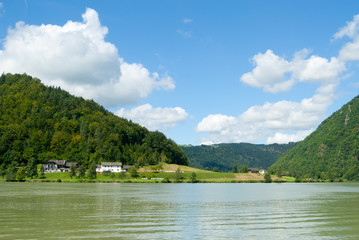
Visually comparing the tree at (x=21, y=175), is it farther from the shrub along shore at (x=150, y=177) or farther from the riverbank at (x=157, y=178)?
the riverbank at (x=157, y=178)

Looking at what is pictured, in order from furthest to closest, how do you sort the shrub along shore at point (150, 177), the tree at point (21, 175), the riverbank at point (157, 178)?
the riverbank at point (157, 178) → the shrub along shore at point (150, 177) → the tree at point (21, 175)

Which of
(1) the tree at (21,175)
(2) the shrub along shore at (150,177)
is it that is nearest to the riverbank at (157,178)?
(2) the shrub along shore at (150,177)

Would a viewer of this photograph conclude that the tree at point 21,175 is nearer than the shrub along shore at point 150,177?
Yes

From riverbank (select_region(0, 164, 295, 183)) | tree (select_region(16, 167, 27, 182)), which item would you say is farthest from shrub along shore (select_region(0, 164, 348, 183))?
tree (select_region(16, 167, 27, 182))

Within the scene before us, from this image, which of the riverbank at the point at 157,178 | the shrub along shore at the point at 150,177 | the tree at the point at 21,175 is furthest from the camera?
the riverbank at the point at 157,178

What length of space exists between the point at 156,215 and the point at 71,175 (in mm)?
129804

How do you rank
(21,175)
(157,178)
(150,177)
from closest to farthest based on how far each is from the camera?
(21,175)
(150,177)
(157,178)

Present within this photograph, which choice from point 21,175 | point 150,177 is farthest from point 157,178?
point 21,175

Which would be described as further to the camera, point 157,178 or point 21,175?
point 157,178

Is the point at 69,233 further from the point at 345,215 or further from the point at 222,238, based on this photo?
the point at 345,215

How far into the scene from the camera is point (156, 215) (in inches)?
1564

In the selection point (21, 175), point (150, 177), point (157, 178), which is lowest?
point (157, 178)

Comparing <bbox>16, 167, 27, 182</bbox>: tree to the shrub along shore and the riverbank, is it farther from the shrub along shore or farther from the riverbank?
the riverbank

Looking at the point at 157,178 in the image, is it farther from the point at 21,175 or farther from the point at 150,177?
the point at 21,175
